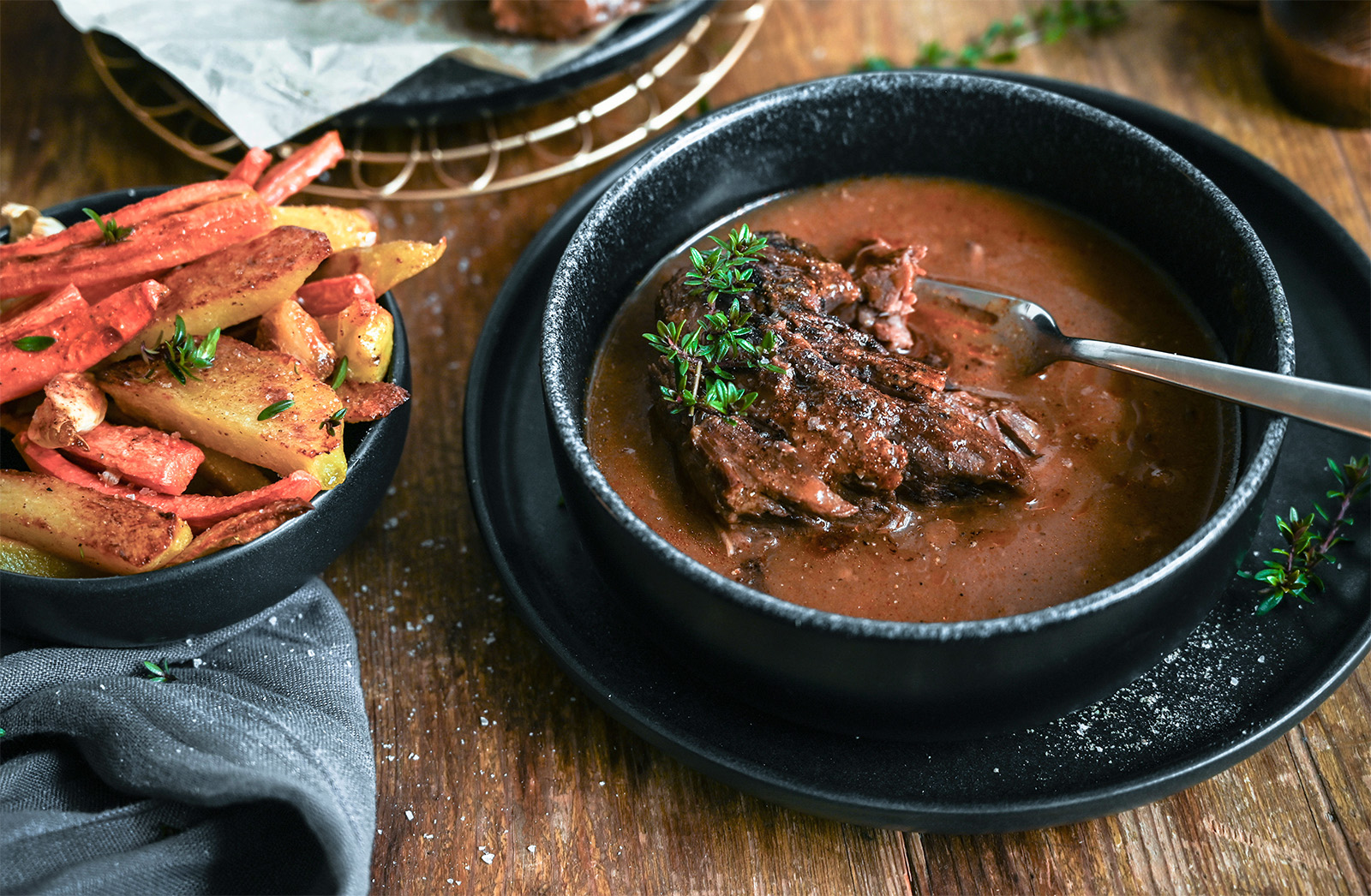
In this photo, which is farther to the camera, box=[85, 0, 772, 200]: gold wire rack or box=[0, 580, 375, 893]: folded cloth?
box=[85, 0, 772, 200]: gold wire rack

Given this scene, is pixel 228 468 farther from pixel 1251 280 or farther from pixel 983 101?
pixel 1251 280

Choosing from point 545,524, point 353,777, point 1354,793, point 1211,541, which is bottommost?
point 1354,793

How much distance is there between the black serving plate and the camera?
1973mm

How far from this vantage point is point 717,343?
222 centimetres

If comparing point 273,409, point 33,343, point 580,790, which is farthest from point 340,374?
point 580,790

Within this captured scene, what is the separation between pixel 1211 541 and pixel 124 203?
7.96ft

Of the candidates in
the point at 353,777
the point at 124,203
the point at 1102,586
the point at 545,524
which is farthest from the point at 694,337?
the point at 124,203

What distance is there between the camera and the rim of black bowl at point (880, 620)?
1.78 meters

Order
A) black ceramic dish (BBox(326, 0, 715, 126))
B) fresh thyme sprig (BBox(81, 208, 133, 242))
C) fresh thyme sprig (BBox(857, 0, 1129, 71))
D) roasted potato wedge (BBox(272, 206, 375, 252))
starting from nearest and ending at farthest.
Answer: fresh thyme sprig (BBox(81, 208, 133, 242)) → roasted potato wedge (BBox(272, 206, 375, 252)) → black ceramic dish (BBox(326, 0, 715, 126)) → fresh thyme sprig (BBox(857, 0, 1129, 71))

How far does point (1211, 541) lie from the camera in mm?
1858

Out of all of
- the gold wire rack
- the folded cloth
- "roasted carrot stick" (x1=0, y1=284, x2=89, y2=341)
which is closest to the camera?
the folded cloth

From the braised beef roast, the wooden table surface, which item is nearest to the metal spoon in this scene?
the braised beef roast

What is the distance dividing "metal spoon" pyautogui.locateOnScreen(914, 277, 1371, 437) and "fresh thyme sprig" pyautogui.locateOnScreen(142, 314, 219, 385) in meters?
1.48

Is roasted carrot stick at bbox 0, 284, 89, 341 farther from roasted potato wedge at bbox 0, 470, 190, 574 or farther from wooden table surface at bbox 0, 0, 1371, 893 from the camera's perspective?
wooden table surface at bbox 0, 0, 1371, 893
